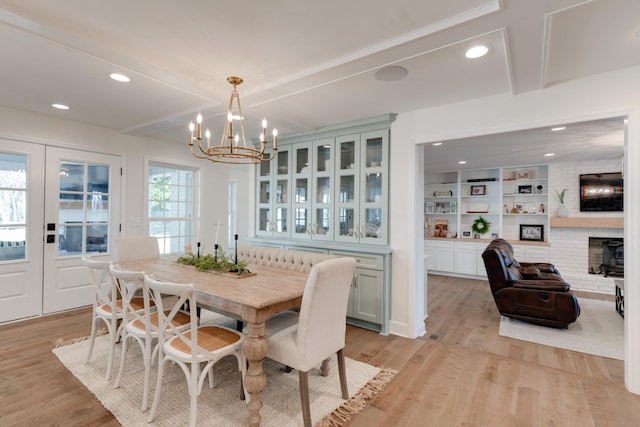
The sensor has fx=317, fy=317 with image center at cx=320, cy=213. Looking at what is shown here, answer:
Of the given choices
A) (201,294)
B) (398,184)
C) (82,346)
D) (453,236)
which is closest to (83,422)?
(201,294)

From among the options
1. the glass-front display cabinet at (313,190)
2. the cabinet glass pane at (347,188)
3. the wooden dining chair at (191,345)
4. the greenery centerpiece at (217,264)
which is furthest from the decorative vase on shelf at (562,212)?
the wooden dining chair at (191,345)

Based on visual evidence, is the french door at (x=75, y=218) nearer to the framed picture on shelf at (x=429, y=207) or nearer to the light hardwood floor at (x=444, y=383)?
the light hardwood floor at (x=444, y=383)

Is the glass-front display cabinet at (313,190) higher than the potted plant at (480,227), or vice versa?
the glass-front display cabinet at (313,190)

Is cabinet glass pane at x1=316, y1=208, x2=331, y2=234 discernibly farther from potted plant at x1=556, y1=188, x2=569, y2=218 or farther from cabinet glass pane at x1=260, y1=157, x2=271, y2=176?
potted plant at x1=556, y1=188, x2=569, y2=218

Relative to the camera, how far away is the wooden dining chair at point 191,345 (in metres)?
1.77

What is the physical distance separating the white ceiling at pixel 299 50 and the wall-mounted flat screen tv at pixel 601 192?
428cm

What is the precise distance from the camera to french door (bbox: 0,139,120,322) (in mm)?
3530

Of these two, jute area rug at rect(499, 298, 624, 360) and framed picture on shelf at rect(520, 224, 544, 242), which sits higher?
framed picture on shelf at rect(520, 224, 544, 242)

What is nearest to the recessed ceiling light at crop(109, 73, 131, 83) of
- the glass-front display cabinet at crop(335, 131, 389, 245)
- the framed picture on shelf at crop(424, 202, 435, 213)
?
the glass-front display cabinet at crop(335, 131, 389, 245)

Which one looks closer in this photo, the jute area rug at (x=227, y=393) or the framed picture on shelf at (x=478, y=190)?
the jute area rug at (x=227, y=393)

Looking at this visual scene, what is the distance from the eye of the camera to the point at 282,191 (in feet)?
14.8

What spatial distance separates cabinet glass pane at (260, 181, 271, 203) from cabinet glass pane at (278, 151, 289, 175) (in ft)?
1.00

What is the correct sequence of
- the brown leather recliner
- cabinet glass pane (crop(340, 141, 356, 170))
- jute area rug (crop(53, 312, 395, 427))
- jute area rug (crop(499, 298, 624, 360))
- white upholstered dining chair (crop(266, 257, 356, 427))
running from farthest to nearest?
cabinet glass pane (crop(340, 141, 356, 170))
the brown leather recliner
jute area rug (crop(499, 298, 624, 360))
jute area rug (crop(53, 312, 395, 427))
white upholstered dining chair (crop(266, 257, 356, 427))

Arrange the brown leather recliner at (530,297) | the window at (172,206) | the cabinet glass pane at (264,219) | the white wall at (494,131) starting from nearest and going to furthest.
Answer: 1. the white wall at (494,131)
2. the brown leather recliner at (530,297)
3. the cabinet glass pane at (264,219)
4. the window at (172,206)
